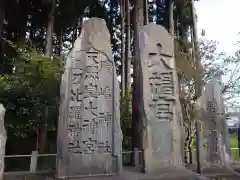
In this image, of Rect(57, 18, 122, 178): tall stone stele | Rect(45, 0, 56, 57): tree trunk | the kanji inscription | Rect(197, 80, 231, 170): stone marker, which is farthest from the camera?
Rect(45, 0, 56, 57): tree trunk

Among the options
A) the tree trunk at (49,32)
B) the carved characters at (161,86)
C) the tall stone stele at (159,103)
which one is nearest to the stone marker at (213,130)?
the tall stone stele at (159,103)

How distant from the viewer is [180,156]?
18.0ft

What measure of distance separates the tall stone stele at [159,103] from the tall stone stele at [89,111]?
632mm

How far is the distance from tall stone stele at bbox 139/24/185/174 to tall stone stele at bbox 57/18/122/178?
2.07 feet

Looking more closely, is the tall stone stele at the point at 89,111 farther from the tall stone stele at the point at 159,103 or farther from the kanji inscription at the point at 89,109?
the tall stone stele at the point at 159,103

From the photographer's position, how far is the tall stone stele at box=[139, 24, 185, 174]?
17.4 feet

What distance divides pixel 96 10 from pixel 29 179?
11.1 metres

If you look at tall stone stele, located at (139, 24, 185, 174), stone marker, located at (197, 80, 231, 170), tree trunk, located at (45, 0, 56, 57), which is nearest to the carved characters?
tall stone stele, located at (139, 24, 185, 174)

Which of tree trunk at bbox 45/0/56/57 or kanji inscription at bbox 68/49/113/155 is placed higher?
tree trunk at bbox 45/0/56/57

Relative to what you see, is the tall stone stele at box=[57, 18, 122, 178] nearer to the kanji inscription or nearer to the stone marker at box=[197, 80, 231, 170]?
the kanji inscription

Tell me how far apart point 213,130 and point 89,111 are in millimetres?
3383

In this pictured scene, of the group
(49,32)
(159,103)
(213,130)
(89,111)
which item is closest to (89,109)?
(89,111)

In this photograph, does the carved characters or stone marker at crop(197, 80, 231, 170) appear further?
stone marker at crop(197, 80, 231, 170)

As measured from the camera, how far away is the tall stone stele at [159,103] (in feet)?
17.4
